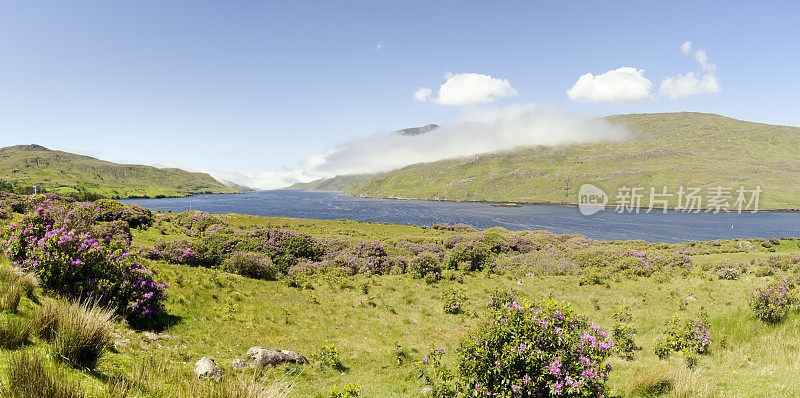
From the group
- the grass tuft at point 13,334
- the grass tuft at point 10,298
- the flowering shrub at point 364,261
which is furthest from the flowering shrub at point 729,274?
the grass tuft at point 10,298

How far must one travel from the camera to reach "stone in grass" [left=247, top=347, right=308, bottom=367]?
10.4 meters

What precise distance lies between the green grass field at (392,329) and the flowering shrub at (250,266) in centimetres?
192

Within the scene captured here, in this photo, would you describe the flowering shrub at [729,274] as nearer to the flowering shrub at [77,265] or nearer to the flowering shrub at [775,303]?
the flowering shrub at [775,303]

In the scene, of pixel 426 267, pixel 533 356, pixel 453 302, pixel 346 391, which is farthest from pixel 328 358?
pixel 426 267

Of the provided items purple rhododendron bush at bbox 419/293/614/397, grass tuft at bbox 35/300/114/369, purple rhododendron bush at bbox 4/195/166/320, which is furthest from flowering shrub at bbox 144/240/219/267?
purple rhododendron bush at bbox 419/293/614/397

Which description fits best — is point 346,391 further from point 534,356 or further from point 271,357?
point 534,356

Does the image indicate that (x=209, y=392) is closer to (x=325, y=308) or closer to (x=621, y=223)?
(x=325, y=308)

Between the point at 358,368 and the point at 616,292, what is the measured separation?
64.4ft

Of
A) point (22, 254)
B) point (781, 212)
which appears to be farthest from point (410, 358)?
point (781, 212)

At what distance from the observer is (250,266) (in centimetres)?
2311

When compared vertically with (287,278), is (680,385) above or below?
above

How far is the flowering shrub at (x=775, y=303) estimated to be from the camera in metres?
12.5

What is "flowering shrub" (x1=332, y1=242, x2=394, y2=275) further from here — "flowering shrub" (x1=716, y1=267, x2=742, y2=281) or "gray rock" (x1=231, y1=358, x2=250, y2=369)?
"flowering shrub" (x1=716, y1=267, x2=742, y2=281)

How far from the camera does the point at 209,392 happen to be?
493 cm
